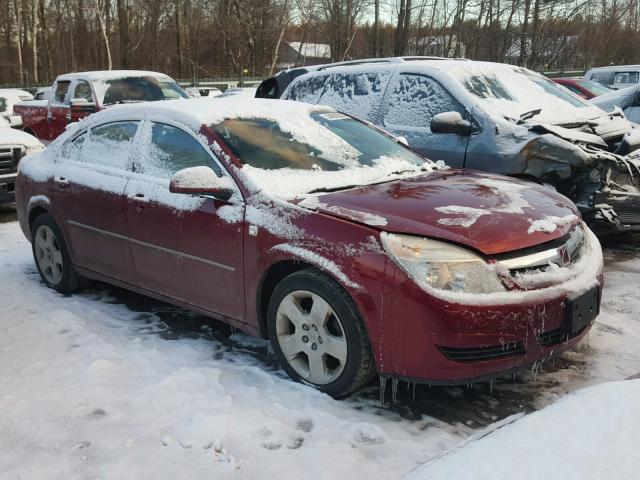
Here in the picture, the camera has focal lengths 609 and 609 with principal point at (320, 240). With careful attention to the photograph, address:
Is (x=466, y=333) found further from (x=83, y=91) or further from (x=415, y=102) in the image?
(x=83, y=91)

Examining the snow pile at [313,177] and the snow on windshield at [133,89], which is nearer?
the snow pile at [313,177]

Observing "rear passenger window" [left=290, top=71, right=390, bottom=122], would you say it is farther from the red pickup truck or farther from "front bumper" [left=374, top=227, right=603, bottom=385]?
the red pickup truck

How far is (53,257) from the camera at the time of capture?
4.96 metres

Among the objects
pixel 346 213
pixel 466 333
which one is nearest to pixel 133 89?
pixel 346 213

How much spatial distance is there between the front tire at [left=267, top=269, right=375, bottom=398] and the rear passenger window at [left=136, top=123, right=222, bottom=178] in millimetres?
934

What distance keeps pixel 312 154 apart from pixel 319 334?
1215 mm

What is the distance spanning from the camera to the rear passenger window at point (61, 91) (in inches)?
456

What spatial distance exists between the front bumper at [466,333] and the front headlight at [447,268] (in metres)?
0.06

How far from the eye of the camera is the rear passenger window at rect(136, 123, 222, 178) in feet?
12.3

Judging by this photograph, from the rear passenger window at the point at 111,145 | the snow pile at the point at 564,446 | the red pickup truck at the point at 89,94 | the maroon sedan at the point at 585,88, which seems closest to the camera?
the snow pile at the point at 564,446

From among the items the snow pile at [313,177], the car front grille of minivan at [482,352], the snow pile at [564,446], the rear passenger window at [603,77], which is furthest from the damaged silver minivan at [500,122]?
the rear passenger window at [603,77]

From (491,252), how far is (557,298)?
41cm

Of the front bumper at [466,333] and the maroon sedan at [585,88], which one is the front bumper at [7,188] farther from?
the maroon sedan at [585,88]

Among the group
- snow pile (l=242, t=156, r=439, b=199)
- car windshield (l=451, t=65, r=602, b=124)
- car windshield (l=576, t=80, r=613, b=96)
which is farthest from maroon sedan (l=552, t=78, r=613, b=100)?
snow pile (l=242, t=156, r=439, b=199)
